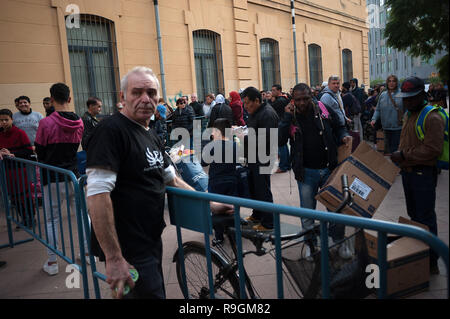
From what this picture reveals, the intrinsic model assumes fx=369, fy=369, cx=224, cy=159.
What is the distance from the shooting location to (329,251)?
161 cm

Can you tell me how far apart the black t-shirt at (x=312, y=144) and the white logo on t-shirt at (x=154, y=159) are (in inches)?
81.0

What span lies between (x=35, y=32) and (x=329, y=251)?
29.6ft

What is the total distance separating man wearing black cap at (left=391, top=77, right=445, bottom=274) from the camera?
2.84m

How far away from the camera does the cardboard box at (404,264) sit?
4.99 feet

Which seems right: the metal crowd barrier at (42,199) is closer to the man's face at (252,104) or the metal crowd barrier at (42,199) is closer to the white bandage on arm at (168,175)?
the white bandage on arm at (168,175)

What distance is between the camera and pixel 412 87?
9.93 ft

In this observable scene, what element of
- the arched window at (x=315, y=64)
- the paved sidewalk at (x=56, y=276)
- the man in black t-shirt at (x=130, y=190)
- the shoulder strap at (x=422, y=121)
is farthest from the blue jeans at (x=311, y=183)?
the arched window at (x=315, y=64)

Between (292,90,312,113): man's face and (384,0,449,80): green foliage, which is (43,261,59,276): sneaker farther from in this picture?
(384,0,449,80): green foliage

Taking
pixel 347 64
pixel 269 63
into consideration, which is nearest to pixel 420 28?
pixel 269 63

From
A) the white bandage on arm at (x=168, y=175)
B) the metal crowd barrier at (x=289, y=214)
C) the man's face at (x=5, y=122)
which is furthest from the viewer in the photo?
the man's face at (x=5, y=122)

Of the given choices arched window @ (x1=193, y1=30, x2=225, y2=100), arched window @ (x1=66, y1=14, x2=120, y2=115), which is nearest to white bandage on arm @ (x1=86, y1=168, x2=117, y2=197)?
arched window @ (x1=66, y1=14, x2=120, y2=115)

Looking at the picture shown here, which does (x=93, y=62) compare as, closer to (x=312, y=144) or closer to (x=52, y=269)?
(x=52, y=269)

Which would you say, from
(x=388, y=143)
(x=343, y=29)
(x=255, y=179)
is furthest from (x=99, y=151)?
(x=343, y=29)

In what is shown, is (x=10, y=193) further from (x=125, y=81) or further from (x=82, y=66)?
(x=82, y=66)
